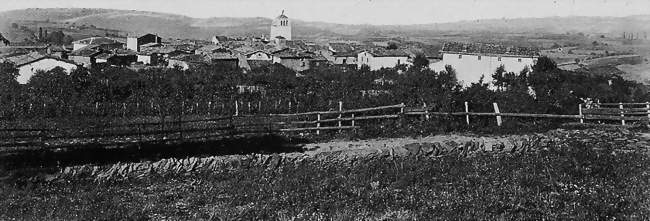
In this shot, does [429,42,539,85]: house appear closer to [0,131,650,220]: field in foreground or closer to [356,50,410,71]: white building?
[356,50,410,71]: white building

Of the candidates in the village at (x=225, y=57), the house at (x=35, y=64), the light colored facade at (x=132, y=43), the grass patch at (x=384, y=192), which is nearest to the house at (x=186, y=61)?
the village at (x=225, y=57)

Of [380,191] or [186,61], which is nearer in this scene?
[380,191]

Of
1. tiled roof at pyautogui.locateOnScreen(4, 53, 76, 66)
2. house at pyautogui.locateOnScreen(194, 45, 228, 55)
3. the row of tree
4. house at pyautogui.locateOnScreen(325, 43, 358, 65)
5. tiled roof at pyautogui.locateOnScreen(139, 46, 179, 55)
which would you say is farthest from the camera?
house at pyautogui.locateOnScreen(325, 43, 358, 65)

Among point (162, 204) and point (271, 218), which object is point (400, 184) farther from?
point (162, 204)

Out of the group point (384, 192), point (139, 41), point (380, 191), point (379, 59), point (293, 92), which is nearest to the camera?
point (384, 192)

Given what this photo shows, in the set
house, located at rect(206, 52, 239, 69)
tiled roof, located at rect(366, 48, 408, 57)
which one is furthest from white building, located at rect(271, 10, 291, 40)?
house, located at rect(206, 52, 239, 69)

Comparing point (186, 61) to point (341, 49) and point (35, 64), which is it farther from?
point (341, 49)

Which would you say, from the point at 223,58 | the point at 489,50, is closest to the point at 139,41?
the point at 223,58
